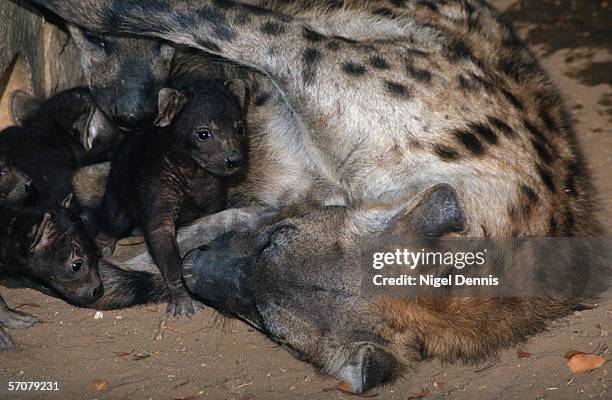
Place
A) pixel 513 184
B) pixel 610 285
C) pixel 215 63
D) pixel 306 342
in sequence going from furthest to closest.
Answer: pixel 215 63 < pixel 610 285 < pixel 513 184 < pixel 306 342

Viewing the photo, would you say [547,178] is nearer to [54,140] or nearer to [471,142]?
[471,142]

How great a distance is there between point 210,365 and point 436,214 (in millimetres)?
1108

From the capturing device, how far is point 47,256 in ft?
12.8

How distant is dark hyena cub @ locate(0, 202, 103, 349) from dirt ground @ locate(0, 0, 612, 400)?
0.13 meters

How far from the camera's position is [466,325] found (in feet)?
12.3

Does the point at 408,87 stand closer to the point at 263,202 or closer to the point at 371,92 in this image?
the point at 371,92


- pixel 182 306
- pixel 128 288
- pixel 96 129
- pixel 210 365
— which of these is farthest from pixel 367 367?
pixel 96 129

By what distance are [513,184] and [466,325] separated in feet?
1.97

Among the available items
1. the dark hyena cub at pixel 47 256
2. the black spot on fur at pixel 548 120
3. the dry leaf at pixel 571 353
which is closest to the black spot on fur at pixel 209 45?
the dark hyena cub at pixel 47 256

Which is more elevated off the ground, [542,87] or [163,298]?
[542,87]

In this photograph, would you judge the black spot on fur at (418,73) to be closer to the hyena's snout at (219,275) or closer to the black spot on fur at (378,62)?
the black spot on fur at (378,62)

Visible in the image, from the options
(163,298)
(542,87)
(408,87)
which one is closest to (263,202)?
(163,298)

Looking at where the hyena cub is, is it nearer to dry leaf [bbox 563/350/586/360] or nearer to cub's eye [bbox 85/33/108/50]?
cub's eye [bbox 85/33/108/50]

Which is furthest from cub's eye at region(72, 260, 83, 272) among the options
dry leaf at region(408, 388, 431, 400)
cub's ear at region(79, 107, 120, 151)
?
dry leaf at region(408, 388, 431, 400)
